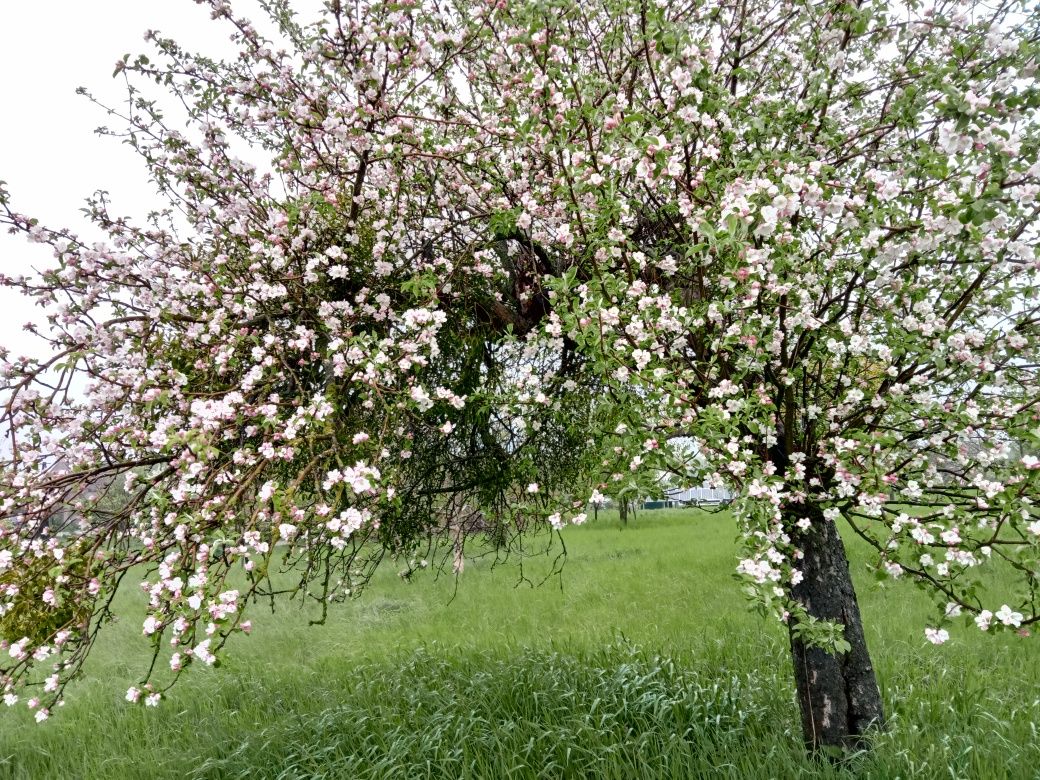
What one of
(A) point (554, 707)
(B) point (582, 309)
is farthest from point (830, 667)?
(B) point (582, 309)

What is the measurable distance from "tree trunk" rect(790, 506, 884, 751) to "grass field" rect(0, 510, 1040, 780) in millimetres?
217

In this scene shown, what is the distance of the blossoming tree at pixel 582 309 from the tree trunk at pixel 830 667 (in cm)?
2

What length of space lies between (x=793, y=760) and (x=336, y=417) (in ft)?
A: 12.1

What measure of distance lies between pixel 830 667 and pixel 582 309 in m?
3.04

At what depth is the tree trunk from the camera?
163 inches

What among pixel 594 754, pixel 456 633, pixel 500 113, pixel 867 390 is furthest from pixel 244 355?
pixel 456 633

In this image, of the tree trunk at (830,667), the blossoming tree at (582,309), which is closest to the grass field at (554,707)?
the tree trunk at (830,667)

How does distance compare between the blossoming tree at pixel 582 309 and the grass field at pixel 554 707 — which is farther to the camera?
the grass field at pixel 554 707

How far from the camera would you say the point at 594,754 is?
4.39 meters

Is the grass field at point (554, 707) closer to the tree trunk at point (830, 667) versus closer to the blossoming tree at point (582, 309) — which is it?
the tree trunk at point (830, 667)

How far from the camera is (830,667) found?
4164 mm

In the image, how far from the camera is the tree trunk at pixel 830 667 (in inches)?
163

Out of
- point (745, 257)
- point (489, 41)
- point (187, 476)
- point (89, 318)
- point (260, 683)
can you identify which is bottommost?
point (260, 683)

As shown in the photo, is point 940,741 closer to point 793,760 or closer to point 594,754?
point 793,760
